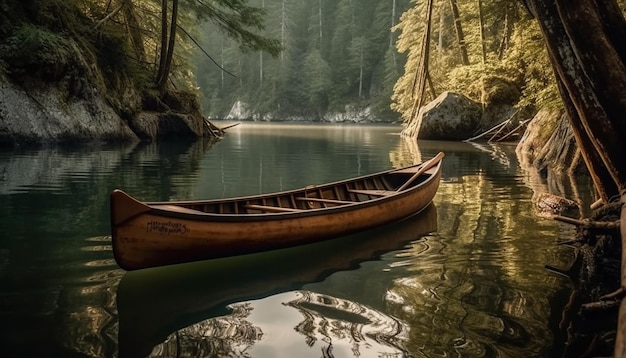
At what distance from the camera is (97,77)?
21922mm

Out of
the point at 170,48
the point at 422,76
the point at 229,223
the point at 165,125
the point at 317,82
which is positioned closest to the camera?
the point at 229,223

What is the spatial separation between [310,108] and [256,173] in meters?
67.4

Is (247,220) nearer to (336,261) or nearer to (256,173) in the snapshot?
(336,261)

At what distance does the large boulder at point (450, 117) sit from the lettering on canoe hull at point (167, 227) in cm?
2579

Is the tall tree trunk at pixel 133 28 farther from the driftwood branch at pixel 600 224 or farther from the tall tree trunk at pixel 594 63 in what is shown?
the driftwood branch at pixel 600 224

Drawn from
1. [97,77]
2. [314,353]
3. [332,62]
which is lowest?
[314,353]

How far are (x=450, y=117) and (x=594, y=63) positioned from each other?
82.1 feet

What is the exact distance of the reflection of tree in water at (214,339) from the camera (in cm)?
379

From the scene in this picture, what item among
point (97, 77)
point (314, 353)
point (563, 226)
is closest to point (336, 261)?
point (314, 353)

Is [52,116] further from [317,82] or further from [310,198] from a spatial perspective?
[317,82]

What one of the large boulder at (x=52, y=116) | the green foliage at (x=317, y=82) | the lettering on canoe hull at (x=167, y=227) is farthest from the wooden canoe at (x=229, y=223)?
the green foliage at (x=317, y=82)

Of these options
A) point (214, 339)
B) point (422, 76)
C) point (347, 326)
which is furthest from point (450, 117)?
point (214, 339)

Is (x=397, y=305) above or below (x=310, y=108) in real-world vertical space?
below

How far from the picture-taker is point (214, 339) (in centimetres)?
403
